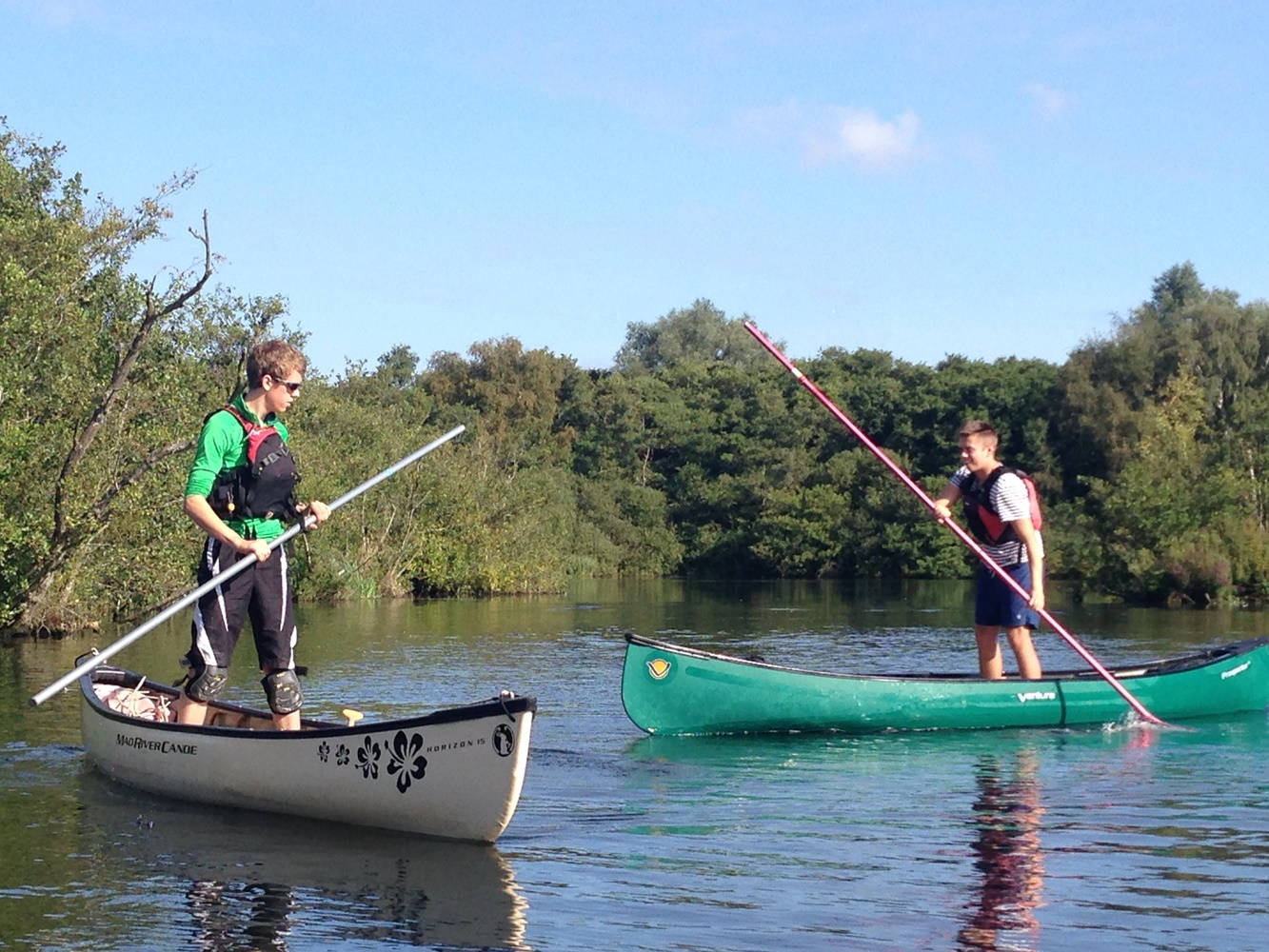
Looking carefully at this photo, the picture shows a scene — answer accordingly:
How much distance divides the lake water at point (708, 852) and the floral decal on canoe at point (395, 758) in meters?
0.30

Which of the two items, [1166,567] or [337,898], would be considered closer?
[337,898]

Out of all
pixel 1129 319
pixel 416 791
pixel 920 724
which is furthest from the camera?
pixel 1129 319

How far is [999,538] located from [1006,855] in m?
3.74

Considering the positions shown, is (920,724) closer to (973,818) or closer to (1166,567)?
(973,818)

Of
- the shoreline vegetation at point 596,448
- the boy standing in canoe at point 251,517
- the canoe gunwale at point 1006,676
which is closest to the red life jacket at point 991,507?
the canoe gunwale at point 1006,676

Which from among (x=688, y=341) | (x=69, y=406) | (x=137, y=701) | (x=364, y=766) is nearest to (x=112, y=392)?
(x=69, y=406)

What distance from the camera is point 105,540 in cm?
1730

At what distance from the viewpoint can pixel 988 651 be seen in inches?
396

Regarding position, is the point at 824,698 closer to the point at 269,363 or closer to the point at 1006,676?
the point at 1006,676

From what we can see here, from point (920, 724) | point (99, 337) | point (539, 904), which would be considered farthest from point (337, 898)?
point (99, 337)

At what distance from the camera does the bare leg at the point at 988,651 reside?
9945 millimetres

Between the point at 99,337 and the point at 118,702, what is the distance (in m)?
11.0

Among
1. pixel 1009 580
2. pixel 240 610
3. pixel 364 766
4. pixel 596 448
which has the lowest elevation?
pixel 364 766

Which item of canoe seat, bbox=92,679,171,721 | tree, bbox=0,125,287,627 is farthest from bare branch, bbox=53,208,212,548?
canoe seat, bbox=92,679,171,721
